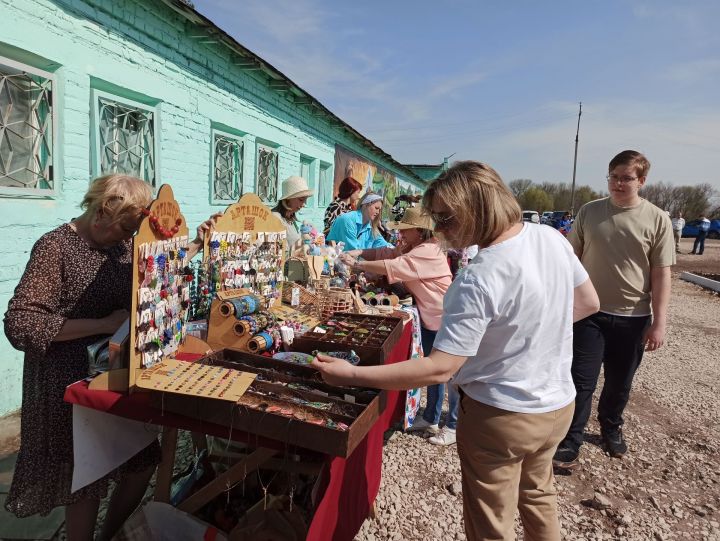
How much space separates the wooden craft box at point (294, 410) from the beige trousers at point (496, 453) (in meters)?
0.37

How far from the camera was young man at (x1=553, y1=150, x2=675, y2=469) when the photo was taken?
10.2 feet

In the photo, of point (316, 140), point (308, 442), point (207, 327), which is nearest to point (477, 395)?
point (308, 442)

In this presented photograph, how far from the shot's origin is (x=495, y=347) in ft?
5.26

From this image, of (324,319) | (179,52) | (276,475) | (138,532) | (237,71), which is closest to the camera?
(138,532)

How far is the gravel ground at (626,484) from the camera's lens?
9.10ft

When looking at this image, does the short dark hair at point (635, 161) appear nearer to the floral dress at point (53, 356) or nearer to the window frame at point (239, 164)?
the floral dress at point (53, 356)

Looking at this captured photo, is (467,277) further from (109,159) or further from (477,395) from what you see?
(109,159)

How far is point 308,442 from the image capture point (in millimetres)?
1606

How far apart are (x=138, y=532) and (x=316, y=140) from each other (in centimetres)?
844

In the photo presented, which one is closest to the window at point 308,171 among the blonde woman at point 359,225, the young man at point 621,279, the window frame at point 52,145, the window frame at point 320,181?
the window frame at point 320,181

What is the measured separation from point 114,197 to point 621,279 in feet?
9.85

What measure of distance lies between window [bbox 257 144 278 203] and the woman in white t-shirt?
19.9ft

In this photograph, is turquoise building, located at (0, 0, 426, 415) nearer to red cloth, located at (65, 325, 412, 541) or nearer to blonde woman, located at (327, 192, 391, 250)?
blonde woman, located at (327, 192, 391, 250)

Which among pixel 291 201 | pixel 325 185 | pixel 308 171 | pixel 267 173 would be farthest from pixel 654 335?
pixel 325 185
